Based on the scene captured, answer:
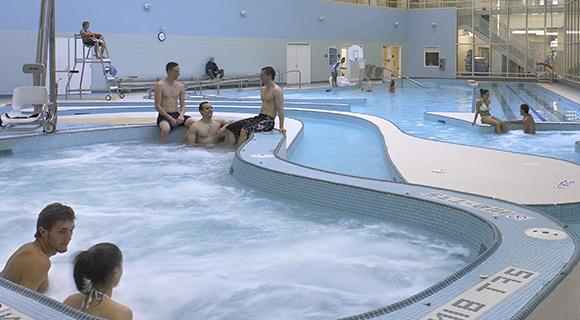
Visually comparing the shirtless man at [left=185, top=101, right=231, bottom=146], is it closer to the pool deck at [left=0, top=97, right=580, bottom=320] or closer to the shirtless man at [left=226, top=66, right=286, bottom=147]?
the shirtless man at [left=226, top=66, right=286, bottom=147]

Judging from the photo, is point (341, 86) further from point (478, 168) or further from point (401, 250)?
point (401, 250)

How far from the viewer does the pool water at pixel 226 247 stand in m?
3.83

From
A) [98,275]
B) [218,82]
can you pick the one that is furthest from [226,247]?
[218,82]

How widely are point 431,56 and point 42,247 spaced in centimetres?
2970

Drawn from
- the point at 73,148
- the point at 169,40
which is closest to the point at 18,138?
the point at 73,148

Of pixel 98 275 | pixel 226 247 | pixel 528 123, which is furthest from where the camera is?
pixel 528 123

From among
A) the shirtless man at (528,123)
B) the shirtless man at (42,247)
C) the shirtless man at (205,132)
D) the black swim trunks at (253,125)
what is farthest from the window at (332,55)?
the shirtless man at (42,247)

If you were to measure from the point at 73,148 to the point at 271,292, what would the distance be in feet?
20.1

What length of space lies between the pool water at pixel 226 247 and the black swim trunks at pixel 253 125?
1602 millimetres

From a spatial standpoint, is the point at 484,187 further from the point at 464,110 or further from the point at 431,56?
the point at 431,56

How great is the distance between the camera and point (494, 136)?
396 inches

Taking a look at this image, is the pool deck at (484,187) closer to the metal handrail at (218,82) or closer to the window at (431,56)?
the metal handrail at (218,82)

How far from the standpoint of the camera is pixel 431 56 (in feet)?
103

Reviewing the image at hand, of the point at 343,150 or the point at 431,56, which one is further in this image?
the point at 431,56
